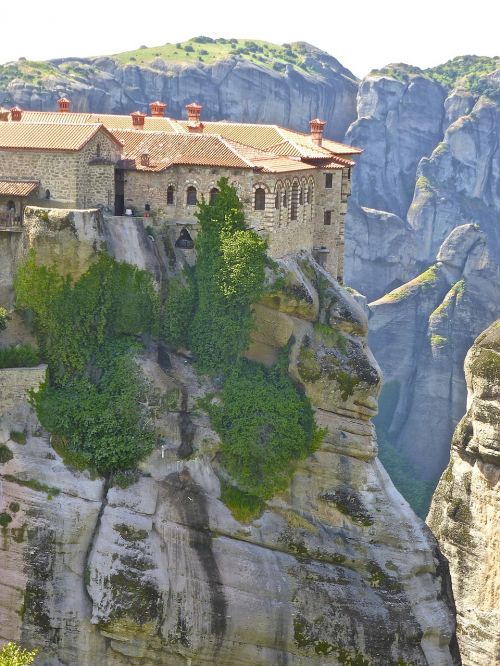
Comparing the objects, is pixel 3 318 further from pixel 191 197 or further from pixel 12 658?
pixel 12 658

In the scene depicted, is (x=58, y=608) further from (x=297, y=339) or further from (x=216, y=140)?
(x=216, y=140)

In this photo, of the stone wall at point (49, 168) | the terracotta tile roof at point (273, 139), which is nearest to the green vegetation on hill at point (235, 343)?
the stone wall at point (49, 168)

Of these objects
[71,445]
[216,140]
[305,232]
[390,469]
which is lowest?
[390,469]

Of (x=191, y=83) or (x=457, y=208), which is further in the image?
(x=457, y=208)

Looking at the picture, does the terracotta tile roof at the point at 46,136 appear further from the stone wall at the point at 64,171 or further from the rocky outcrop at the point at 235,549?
the rocky outcrop at the point at 235,549

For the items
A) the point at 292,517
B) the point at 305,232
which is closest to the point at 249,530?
the point at 292,517

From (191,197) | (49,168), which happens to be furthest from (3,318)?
(191,197)
